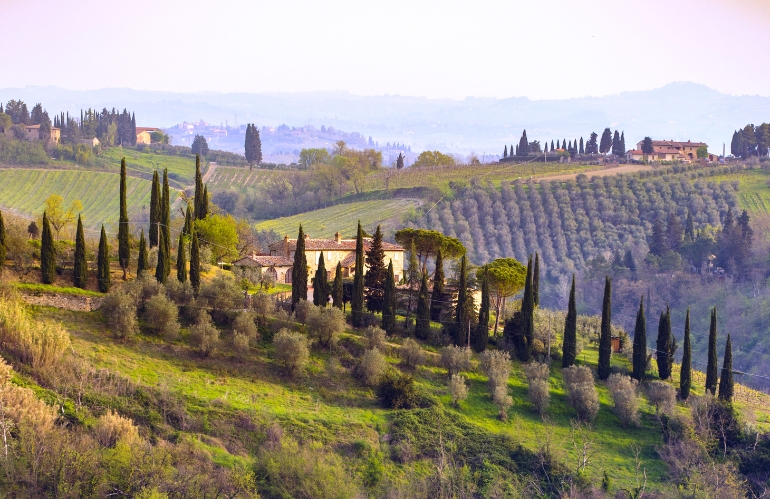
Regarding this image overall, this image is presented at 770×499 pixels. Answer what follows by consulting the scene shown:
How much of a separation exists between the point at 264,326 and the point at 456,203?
188ft

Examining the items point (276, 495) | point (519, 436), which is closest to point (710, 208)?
point (519, 436)

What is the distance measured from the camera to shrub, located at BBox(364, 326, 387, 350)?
1644 inches

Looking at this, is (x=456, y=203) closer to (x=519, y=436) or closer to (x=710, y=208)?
(x=710, y=208)

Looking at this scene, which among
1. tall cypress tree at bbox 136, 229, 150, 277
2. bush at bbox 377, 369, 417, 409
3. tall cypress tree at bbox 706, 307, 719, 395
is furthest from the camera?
tall cypress tree at bbox 706, 307, 719, 395

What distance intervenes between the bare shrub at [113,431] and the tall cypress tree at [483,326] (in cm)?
1721

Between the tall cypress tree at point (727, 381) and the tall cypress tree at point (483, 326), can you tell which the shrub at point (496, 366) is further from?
the tall cypress tree at point (727, 381)

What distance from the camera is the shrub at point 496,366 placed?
1612 inches

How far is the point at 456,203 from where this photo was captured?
97.7m

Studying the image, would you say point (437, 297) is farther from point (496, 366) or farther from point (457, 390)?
point (457, 390)

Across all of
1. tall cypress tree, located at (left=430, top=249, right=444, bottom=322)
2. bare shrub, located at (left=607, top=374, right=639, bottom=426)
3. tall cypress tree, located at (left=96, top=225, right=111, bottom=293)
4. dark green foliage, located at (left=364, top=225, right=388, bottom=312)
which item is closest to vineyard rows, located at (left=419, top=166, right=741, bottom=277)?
dark green foliage, located at (left=364, top=225, right=388, bottom=312)

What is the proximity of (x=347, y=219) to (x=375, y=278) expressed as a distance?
48.5m

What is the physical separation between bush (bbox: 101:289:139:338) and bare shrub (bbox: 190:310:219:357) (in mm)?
2308

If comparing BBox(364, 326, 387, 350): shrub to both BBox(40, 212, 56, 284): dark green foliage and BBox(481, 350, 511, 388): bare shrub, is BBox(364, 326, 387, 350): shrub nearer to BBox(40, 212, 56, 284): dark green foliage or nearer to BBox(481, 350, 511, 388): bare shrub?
BBox(481, 350, 511, 388): bare shrub

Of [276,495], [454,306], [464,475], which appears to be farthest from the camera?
[454,306]
